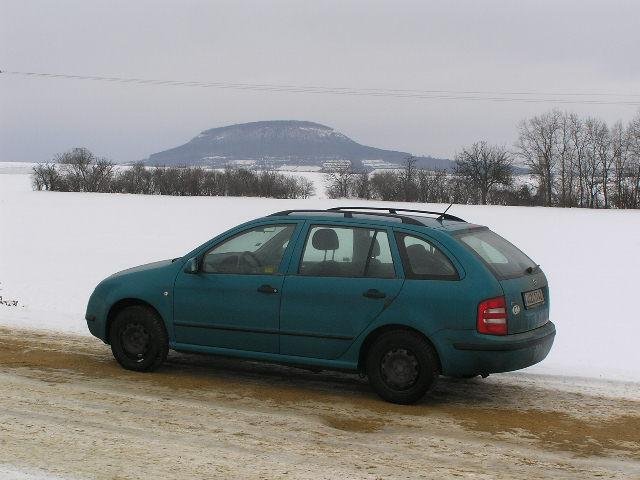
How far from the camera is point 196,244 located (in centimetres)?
2255

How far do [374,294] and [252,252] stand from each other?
4.30 feet

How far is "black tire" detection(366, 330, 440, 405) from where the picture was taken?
254 inches

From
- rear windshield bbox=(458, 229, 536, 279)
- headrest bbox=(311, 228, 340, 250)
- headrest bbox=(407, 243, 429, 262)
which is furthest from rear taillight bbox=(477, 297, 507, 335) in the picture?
headrest bbox=(311, 228, 340, 250)

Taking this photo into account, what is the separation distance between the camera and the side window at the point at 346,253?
674 cm

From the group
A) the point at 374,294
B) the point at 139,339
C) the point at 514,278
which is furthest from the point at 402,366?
the point at 139,339

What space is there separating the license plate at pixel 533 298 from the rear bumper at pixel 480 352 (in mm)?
304

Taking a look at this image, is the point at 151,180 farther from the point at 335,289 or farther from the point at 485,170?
the point at 335,289

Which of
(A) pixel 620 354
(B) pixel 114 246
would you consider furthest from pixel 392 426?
(B) pixel 114 246

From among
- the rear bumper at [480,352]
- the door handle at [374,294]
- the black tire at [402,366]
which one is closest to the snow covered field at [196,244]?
the rear bumper at [480,352]

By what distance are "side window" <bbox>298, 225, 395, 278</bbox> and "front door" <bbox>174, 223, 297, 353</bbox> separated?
0.25 m

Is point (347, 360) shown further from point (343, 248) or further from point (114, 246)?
point (114, 246)

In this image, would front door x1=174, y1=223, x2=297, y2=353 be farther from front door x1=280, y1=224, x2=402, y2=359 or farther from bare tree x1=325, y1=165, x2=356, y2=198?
bare tree x1=325, y1=165, x2=356, y2=198

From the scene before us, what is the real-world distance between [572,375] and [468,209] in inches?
1503

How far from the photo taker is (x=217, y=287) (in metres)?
7.19
